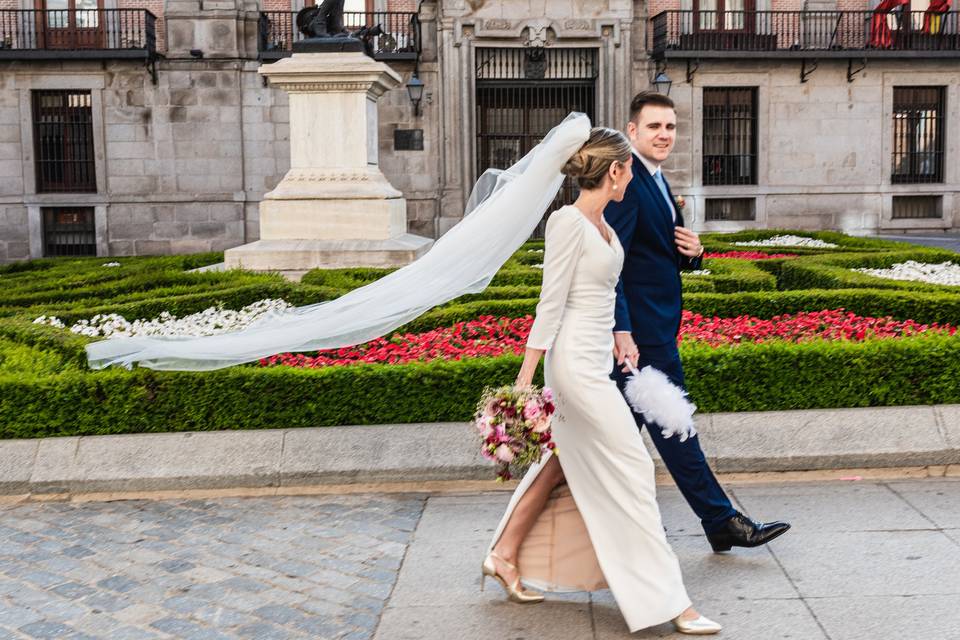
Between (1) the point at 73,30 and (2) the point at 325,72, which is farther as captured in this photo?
(1) the point at 73,30

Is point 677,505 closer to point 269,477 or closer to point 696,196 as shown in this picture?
point 269,477

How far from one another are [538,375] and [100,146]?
20023 millimetres

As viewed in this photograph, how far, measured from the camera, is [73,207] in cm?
2575

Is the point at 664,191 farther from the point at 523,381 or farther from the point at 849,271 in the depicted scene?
the point at 849,271

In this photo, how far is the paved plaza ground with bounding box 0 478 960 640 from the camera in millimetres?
4621

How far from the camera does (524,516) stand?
4801 mm

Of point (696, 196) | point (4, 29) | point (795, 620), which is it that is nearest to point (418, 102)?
point (696, 196)

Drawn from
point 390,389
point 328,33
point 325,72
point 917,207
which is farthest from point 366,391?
point 917,207

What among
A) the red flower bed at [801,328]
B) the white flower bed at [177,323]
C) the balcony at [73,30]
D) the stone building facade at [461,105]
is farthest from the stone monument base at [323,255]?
the balcony at [73,30]

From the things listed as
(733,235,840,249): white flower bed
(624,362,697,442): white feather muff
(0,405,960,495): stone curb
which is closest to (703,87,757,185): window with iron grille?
(733,235,840,249): white flower bed

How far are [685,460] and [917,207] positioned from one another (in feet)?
80.9

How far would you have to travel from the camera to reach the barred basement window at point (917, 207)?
27.5 metres

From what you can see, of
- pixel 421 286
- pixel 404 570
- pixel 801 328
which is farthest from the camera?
pixel 801 328

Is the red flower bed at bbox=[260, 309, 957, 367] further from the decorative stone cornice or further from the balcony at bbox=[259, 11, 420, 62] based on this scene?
the balcony at bbox=[259, 11, 420, 62]
